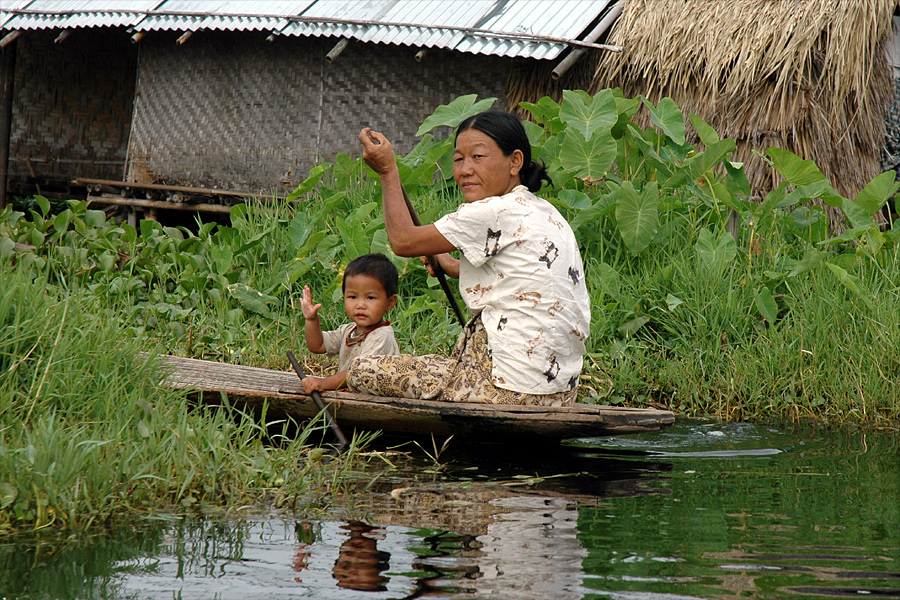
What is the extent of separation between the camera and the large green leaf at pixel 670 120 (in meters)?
5.76

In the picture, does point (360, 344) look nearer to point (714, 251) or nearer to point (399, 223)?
point (399, 223)

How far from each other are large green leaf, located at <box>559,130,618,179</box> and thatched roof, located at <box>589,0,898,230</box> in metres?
1.41

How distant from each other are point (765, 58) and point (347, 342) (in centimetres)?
382

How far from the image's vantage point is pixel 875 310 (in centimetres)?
488

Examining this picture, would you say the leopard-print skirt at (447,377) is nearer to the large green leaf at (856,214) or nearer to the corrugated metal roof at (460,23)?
the large green leaf at (856,214)

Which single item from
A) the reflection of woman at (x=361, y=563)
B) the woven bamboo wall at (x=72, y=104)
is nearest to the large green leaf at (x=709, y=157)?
the reflection of woman at (x=361, y=563)

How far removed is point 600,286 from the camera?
528cm

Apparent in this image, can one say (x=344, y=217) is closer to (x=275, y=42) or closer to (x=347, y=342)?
(x=347, y=342)

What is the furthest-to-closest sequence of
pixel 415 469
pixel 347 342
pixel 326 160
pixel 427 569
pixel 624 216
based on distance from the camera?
pixel 326 160 → pixel 624 216 → pixel 347 342 → pixel 415 469 → pixel 427 569

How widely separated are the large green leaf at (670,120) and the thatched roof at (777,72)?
0.86m

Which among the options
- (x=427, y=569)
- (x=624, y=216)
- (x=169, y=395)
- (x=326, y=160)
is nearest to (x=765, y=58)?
(x=624, y=216)

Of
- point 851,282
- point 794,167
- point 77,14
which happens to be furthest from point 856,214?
point 77,14

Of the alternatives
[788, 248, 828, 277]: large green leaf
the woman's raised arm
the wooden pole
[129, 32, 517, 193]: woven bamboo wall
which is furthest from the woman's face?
the wooden pole

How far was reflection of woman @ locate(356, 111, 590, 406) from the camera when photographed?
3467 mm
